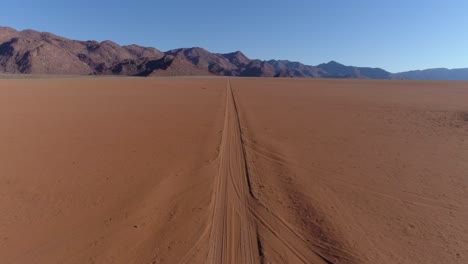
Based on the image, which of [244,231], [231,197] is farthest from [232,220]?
[231,197]

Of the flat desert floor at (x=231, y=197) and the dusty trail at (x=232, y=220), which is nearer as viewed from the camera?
the dusty trail at (x=232, y=220)

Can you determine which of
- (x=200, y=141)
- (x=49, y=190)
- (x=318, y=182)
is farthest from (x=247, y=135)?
(x=49, y=190)

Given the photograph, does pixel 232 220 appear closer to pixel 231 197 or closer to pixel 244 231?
pixel 244 231

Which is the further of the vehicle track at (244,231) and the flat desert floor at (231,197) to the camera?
the flat desert floor at (231,197)

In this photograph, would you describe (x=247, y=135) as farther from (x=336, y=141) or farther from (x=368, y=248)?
(x=368, y=248)
